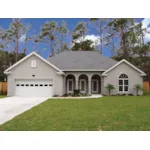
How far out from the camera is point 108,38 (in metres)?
37.4

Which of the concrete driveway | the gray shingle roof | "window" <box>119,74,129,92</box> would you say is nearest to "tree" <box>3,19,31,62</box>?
the gray shingle roof

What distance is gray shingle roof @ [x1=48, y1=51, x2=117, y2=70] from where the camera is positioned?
25.4 metres

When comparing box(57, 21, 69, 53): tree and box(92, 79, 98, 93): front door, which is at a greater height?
box(57, 21, 69, 53): tree

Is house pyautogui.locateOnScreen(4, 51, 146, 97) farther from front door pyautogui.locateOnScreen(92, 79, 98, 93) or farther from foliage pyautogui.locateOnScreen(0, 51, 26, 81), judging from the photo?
foliage pyautogui.locateOnScreen(0, 51, 26, 81)

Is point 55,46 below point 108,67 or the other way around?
the other way around

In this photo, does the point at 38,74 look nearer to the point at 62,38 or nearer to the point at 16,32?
the point at 16,32

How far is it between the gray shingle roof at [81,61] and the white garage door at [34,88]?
302cm

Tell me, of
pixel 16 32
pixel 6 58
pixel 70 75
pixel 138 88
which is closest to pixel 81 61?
pixel 70 75

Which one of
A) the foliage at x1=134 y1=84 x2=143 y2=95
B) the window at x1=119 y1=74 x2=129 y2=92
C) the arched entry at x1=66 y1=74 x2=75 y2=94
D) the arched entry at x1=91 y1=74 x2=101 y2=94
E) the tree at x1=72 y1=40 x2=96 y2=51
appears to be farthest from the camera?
the tree at x1=72 y1=40 x2=96 y2=51
